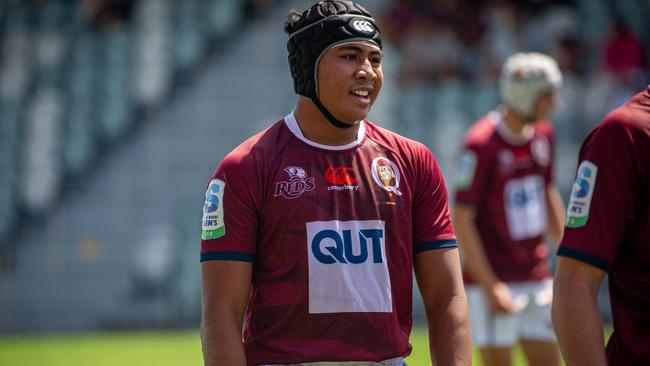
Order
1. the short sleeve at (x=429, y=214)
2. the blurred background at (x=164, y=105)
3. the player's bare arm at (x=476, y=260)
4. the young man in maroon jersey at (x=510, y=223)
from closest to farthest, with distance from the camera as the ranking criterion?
1. the short sleeve at (x=429, y=214)
2. the player's bare arm at (x=476, y=260)
3. the young man in maroon jersey at (x=510, y=223)
4. the blurred background at (x=164, y=105)

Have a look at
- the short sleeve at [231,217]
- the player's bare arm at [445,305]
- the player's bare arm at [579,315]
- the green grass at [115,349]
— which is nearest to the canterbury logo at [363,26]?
the short sleeve at [231,217]

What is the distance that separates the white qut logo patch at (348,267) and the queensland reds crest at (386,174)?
0.46 ft

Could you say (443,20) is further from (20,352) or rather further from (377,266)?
(377,266)

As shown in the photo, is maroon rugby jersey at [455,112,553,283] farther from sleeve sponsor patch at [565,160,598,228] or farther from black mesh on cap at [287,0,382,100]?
sleeve sponsor patch at [565,160,598,228]

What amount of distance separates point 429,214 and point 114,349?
9.84 metres

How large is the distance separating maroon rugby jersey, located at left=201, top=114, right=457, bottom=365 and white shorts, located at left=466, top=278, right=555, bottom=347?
10.8ft

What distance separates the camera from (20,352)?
13.0m

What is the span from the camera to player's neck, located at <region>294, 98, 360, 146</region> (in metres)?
4.04

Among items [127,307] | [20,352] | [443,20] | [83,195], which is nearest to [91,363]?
[20,352]

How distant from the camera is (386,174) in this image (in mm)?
4000

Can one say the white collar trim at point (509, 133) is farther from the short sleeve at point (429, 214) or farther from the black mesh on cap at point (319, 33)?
the black mesh on cap at point (319, 33)

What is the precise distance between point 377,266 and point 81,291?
12795 mm

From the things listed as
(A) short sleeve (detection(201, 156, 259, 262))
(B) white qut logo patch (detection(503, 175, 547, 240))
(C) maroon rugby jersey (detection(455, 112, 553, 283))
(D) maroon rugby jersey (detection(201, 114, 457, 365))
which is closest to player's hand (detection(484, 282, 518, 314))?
(C) maroon rugby jersey (detection(455, 112, 553, 283))

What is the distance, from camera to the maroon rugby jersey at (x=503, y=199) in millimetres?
7191
